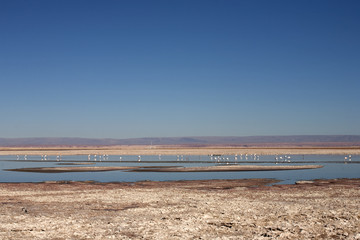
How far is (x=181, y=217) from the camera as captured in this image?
652 inches

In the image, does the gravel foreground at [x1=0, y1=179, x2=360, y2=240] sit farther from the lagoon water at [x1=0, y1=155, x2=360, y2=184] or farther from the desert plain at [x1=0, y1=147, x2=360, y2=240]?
the lagoon water at [x1=0, y1=155, x2=360, y2=184]

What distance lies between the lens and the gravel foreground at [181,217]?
13820mm

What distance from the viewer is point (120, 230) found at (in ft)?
47.2

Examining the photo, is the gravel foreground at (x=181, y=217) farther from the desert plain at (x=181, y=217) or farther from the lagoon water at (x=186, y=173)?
the lagoon water at (x=186, y=173)

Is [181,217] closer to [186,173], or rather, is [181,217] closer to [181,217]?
[181,217]

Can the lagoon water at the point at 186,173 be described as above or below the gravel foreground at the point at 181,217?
below

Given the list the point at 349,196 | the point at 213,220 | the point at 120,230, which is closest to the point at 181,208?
the point at 213,220

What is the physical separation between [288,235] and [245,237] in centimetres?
139

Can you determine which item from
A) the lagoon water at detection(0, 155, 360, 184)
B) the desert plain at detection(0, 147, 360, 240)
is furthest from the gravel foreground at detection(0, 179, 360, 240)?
the lagoon water at detection(0, 155, 360, 184)

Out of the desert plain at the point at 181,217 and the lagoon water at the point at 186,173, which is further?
the lagoon water at the point at 186,173

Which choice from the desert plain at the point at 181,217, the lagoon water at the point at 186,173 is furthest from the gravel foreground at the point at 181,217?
the lagoon water at the point at 186,173

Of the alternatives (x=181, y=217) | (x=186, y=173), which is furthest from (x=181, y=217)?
(x=186, y=173)

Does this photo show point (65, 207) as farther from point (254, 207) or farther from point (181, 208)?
point (254, 207)

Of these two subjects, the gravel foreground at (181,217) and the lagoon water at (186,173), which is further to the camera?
the lagoon water at (186,173)
